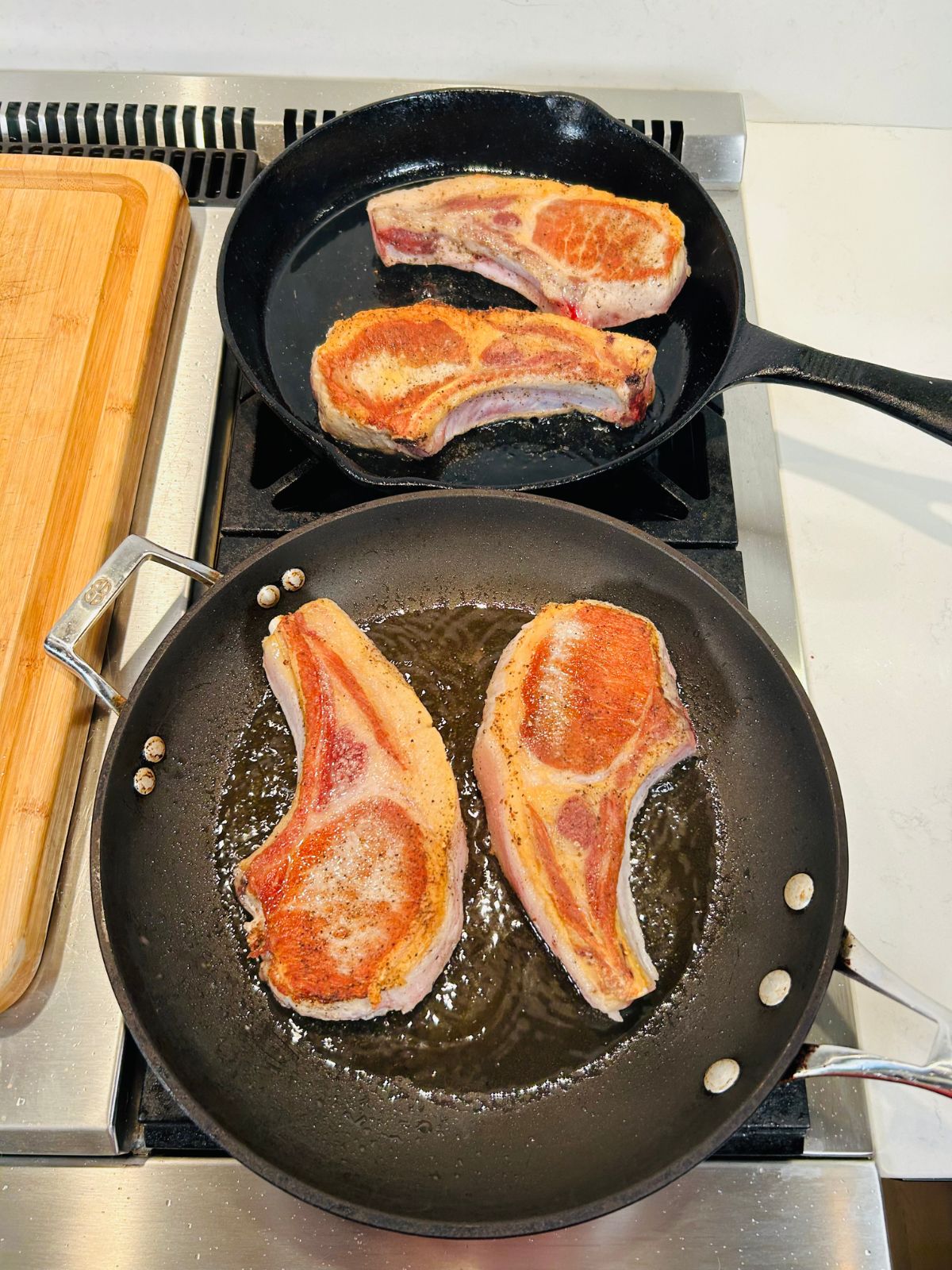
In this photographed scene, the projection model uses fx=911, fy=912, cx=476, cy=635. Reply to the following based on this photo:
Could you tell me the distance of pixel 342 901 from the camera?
1257 mm

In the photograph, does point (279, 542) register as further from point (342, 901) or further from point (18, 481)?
point (342, 901)

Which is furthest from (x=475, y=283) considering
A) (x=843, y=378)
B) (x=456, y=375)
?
(x=843, y=378)

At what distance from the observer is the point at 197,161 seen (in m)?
2.01

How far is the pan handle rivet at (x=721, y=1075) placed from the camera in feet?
3.90

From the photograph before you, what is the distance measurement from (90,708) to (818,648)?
4.08 ft

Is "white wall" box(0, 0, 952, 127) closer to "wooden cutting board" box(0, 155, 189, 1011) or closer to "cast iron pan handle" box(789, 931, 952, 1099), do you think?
"wooden cutting board" box(0, 155, 189, 1011)

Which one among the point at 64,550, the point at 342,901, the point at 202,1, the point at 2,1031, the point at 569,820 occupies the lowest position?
the point at 2,1031

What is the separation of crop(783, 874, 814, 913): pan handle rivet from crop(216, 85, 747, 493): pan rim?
0.71 m

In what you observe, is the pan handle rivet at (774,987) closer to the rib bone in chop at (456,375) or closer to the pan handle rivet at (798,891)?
the pan handle rivet at (798,891)

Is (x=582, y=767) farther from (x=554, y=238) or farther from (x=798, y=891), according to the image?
(x=554, y=238)

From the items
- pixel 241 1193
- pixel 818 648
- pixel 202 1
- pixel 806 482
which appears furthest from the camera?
pixel 202 1

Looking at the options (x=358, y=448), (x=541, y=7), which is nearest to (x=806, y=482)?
(x=358, y=448)

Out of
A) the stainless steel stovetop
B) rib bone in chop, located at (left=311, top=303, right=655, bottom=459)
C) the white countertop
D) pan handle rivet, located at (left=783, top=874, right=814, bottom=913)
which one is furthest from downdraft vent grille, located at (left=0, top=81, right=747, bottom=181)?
pan handle rivet, located at (left=783, top=874, right=814, bottom=913)

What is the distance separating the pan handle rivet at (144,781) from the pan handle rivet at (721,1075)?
2.90ft
